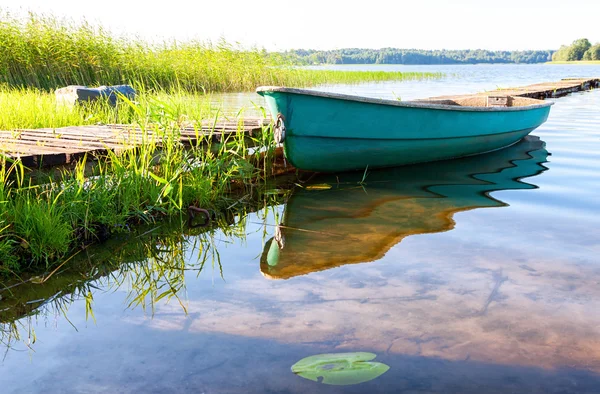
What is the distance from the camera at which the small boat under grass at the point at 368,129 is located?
5.85 metres

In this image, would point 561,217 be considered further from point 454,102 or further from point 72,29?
point 72,29

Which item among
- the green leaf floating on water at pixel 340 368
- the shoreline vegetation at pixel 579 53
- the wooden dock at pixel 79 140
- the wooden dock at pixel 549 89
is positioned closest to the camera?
the green leaf floating on water at pixel 340 368

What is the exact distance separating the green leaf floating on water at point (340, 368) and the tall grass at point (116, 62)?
253 inches

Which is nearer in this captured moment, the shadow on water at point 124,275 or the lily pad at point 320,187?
the shadow on water at point 124,275

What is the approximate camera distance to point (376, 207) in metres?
5.36

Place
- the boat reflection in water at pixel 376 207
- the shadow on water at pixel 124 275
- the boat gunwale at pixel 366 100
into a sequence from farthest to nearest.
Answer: the boat gunwale at pixel 366 100 → the boat reflection in water at pixel 376 207 → the shadow on water at pixel 124 275

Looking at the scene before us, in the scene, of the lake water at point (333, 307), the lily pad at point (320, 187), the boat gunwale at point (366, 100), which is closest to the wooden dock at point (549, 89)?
the boat gunwale at point (366, 100)

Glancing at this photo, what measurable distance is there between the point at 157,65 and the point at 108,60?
63.0 inches

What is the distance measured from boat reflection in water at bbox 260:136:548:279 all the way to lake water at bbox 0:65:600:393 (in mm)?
27

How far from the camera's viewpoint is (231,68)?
1627cm

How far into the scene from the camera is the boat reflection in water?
4078mm

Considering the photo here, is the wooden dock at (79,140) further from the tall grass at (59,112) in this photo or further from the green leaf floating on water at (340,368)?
the green leaf floating on water at (340,368)

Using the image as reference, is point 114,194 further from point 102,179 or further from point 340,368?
point 340,368

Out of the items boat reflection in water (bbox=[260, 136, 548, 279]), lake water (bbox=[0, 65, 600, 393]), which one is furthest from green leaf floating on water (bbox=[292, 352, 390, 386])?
boat reflection in water (bbox=[260, 136, 548, 279])
